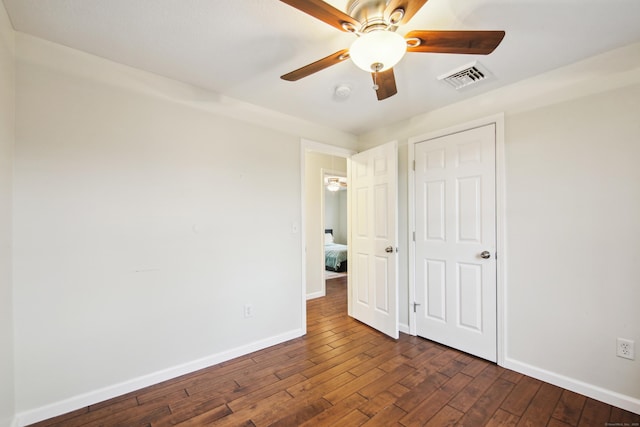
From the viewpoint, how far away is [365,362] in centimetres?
239

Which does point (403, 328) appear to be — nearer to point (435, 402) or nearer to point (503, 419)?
point (435, 402)

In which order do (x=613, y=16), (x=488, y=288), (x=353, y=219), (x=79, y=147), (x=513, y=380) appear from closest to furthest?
1. (x=613, y=16)
2. (x=79, y=147)
3. (x=513, y=380)
4. (x=488, y=288)
5. (x=353, y=219)

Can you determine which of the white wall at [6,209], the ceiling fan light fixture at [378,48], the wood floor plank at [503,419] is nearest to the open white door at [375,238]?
the wood floor plank at [503,419]

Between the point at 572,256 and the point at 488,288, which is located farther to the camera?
the point at 488,288

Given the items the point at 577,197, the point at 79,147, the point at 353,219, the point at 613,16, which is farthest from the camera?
the point at 353,219

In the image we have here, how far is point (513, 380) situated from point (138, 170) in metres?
3.29

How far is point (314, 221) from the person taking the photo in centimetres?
454

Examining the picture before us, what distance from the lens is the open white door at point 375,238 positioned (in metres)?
2.89

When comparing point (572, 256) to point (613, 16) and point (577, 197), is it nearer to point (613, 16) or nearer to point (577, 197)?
point (577, 197)

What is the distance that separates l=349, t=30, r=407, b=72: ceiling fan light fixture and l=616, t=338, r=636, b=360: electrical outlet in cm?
233

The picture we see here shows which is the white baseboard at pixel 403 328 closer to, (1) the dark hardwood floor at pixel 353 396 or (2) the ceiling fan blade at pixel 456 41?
(1) the dark hardwood floor at pixel 353 396

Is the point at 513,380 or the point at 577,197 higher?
the point at 577,197

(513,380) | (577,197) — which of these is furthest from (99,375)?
(577,197)

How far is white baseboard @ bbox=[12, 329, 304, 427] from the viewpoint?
1.69m
